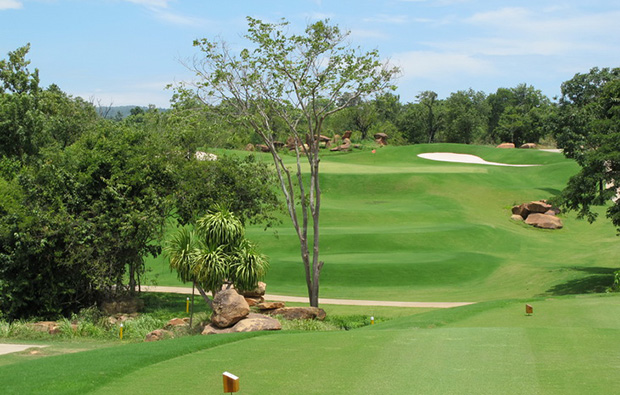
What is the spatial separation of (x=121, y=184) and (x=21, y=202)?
403 cm

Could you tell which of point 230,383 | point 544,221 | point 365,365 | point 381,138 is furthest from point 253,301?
point 381,138

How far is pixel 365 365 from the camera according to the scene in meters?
10.7

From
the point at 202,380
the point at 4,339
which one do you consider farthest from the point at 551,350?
the point at 4,339

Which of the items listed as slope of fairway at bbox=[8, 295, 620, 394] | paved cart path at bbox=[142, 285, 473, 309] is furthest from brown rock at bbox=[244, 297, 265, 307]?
slope of fairway at bbox=[8, 295, 620, 394]

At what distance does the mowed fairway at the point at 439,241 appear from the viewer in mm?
32781

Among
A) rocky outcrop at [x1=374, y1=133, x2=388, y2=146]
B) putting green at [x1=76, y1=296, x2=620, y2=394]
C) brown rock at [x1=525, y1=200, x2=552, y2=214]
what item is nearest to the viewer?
putting green at [x1=76, y1=296, x2=620, y2=394]

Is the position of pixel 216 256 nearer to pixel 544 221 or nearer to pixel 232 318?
pixel 232 318

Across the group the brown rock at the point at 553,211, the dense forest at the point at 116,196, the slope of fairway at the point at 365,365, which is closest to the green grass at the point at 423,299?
the slope of fairway at the point at 365,365

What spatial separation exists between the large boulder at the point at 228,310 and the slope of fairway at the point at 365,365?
3804 mm

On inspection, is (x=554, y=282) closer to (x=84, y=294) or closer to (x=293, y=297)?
(x=293, y=297)

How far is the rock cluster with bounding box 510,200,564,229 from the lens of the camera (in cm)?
4928

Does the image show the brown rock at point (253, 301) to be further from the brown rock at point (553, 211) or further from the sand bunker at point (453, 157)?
the sand bunker at point (453, 157)

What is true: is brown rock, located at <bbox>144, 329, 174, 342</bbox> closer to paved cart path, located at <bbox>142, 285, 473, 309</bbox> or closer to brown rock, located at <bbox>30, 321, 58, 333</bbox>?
brown rock, located at <bbox>30, 321, 58, 333</bbox>

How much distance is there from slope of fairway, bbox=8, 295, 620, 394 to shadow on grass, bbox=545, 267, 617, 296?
603 inches
